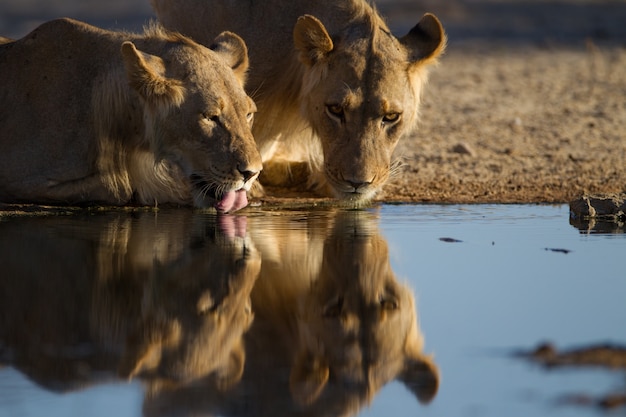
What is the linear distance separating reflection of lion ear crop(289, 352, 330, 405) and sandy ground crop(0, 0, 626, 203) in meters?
3.66

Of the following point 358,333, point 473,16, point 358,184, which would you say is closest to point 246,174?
point 358,184

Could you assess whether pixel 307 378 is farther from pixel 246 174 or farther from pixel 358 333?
pixel 246 174

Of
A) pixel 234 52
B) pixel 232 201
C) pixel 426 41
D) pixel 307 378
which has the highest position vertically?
pixel 426 41

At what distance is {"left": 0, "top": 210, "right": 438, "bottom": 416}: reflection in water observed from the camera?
3.32m

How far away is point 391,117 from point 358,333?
280cm

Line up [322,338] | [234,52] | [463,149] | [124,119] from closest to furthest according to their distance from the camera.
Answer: [322,338] → [124,119] → [234,52] → [463,149]

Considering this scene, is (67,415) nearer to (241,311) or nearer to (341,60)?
(241,311)

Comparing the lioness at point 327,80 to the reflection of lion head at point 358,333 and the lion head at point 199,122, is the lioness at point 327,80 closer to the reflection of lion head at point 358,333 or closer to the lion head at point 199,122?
the lion head at point 199,122

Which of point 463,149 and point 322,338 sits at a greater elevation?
point 463,149

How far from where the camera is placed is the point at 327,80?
6570 millimetres

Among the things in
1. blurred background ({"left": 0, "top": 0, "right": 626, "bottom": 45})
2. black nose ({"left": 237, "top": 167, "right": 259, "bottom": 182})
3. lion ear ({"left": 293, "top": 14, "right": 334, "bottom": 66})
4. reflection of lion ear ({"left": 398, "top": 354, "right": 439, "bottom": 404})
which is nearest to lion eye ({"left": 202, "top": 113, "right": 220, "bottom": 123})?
black nose ({"left": 237, "top": 167, "right": 259, "bottom": 182})

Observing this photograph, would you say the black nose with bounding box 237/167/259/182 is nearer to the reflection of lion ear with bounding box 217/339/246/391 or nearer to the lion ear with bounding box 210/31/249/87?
the lion ear with bounding box 210/31/249/87

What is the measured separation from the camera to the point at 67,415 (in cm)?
307

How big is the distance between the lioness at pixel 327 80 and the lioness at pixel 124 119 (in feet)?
1.17
